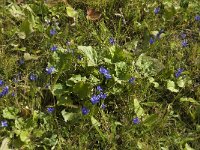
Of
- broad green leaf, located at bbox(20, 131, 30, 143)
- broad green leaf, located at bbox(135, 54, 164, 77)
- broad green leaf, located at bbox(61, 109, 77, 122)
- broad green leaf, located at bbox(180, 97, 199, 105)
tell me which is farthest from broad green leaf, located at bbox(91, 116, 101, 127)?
broad green leaf, located at bbox(180, 97, 199, 105)

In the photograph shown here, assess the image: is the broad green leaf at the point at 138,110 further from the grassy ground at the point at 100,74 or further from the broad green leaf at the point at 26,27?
the broad green leaf at the point at 26,27

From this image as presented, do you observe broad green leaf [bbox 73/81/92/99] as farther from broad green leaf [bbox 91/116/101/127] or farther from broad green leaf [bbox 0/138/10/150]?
broad green leaf [bbox 0/138/10/150]

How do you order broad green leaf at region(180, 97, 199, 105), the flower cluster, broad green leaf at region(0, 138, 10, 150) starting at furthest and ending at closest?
1. broad green leaf at region(180, 97, 199, 105)
2. the flower cluster
3. broad green leaf at region(0, 138, 10, 150)

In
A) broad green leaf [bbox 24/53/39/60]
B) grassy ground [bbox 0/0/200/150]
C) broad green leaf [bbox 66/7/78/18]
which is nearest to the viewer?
grassy ground [bbox 0/0/200/150]

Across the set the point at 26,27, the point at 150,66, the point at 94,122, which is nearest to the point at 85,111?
the point at 94,122

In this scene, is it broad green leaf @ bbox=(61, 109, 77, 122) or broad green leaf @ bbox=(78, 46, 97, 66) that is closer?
broad green leaf @ bbox=(61, 109, 77, 122)

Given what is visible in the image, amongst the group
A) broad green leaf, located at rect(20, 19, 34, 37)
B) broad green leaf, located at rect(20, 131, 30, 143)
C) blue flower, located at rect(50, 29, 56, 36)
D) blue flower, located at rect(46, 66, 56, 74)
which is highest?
broad green leaf, located at rect(20, 19, 34, 37)

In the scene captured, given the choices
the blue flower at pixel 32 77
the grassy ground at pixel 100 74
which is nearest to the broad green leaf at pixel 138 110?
the grassy ground at pixel 100 74

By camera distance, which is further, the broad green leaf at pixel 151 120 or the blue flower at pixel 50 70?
the blue flower at pixel 50 70

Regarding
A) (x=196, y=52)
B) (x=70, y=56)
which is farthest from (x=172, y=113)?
(x=70, y=56)

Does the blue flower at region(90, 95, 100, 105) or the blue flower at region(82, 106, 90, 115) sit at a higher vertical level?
the blue flower at region(90, 95, 100, 105)
